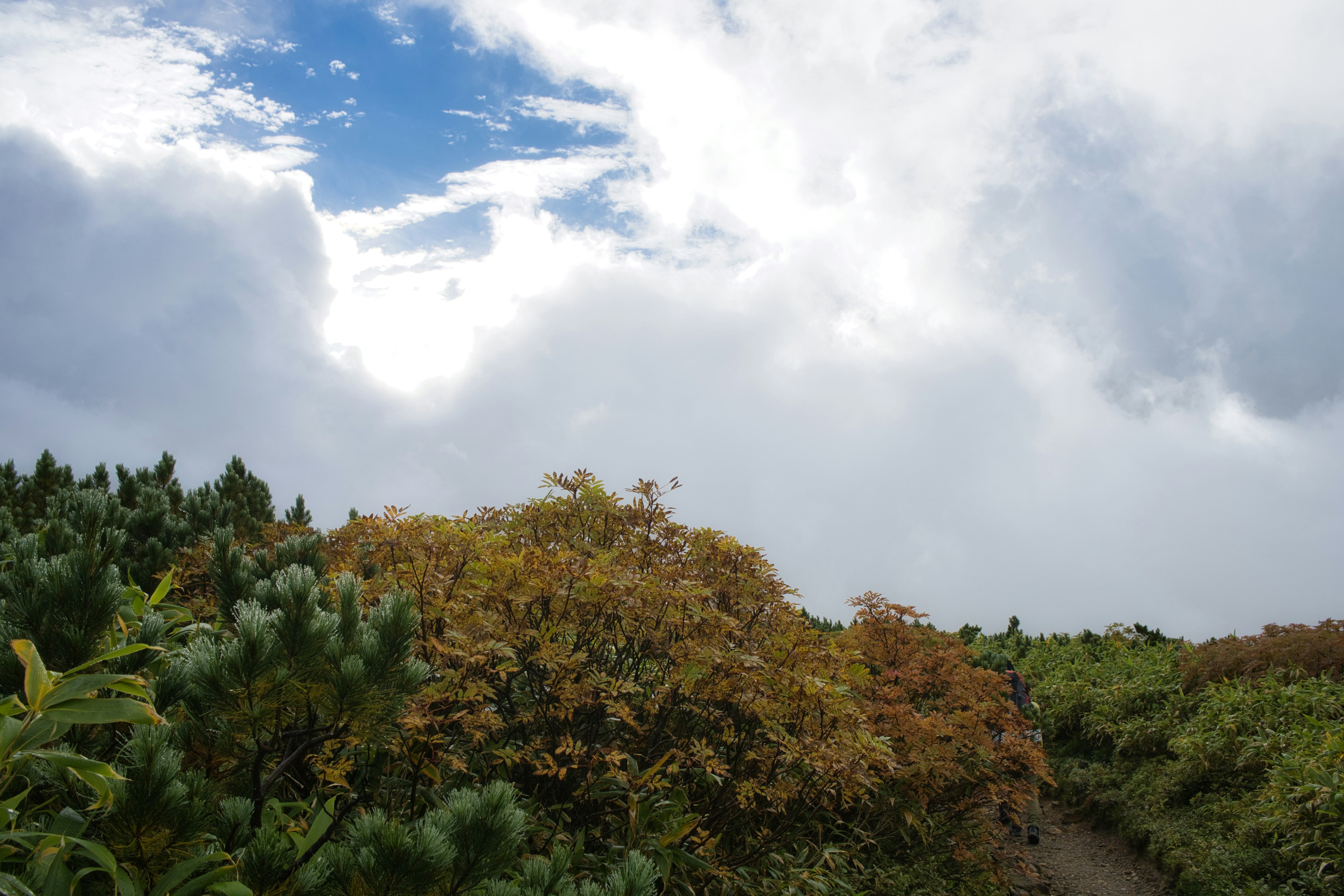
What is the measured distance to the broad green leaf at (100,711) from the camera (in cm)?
193

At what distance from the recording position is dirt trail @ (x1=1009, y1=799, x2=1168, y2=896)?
7805 mm

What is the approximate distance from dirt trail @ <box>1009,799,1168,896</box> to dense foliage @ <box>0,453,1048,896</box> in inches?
29.6

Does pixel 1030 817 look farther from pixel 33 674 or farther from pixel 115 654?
pixel 33 674

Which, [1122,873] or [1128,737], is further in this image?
[1128,737]

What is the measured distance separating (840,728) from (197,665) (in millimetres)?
3960

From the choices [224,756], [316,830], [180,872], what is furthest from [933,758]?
[180,872]

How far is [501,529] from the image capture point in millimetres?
5652

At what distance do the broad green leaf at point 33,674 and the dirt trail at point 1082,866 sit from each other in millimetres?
8399

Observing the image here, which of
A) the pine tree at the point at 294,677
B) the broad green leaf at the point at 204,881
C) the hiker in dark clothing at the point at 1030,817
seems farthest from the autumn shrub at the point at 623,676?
the hiker in dark clothing at the point at 1030,817

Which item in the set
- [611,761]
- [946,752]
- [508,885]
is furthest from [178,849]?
[946,752]

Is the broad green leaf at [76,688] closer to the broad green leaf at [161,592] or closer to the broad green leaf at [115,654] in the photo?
the broad green leaf at [115,654]

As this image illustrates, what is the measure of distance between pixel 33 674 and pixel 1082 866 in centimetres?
1043

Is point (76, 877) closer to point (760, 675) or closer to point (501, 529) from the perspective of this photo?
point (760, 675)

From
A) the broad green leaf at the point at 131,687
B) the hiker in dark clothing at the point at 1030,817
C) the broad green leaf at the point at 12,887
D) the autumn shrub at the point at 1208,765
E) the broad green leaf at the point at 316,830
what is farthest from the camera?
the hiker in dark clothing at the point at 1030,817
